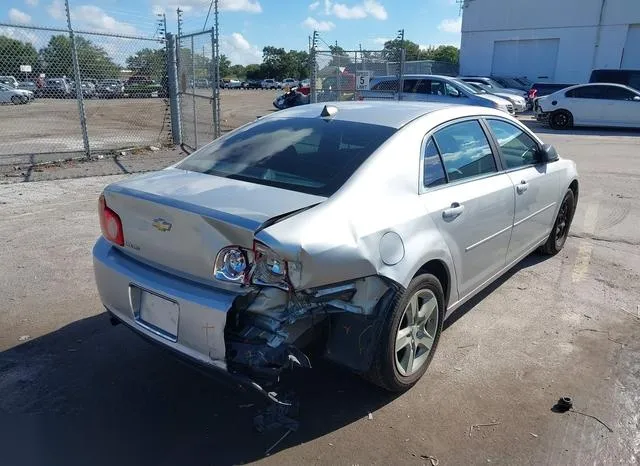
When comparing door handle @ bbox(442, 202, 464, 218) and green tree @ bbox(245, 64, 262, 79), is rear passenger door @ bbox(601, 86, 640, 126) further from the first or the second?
green tree @ bbox(245, 64, 262, 79)

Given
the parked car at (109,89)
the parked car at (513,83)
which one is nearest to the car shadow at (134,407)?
the parked car at (109,89)

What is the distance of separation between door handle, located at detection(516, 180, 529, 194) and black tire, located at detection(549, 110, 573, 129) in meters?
16.0

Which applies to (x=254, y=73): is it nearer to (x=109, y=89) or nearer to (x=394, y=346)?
(x=109, y=89)

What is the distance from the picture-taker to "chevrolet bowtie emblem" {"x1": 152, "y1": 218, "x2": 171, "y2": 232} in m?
2.67

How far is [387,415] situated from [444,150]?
172 centimetres

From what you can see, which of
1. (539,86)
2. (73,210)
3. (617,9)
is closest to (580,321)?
(73,210)

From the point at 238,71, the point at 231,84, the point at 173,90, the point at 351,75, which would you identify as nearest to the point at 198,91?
the point at 173,90

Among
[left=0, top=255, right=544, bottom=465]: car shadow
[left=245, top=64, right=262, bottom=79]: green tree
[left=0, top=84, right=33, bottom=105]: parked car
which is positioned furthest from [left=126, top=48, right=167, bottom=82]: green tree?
[left=245, top=64, right=262, bottom=79]: green tree

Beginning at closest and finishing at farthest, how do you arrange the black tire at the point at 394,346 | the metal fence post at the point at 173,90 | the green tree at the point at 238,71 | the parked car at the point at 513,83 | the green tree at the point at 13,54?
1. the black tire at the point at 394,346
2. the green tree at the point at 13,54
3. the metal fence post at the point at 173,90
4. the parked car at the point at 513,83
5. the green tree at the point at 238,71

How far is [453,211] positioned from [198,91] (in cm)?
934

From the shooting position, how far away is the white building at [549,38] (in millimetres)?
32938

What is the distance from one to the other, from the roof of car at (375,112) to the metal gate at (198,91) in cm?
607

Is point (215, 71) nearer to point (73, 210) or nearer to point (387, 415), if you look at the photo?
point (73, 210)

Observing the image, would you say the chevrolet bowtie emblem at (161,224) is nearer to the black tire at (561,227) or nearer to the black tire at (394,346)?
the black tire at (394,346)
